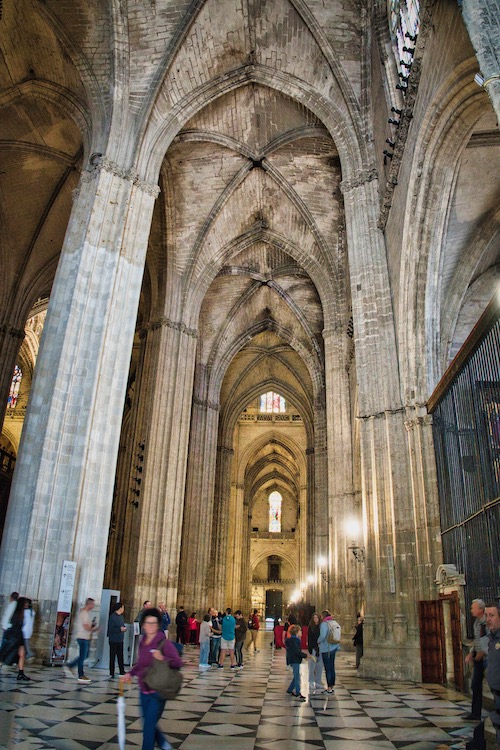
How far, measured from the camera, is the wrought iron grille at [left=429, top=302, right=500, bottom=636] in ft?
26.3

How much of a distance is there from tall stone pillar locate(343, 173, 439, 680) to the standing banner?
18.6 feet

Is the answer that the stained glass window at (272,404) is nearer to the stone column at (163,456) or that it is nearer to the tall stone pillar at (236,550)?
the tall stone pillar at (236,550)

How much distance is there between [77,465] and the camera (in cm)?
1077

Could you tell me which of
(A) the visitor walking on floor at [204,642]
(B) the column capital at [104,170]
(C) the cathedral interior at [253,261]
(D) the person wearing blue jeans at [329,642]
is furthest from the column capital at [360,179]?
(A) the visitor walking on floor at [204,642]

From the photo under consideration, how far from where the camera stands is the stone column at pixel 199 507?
21.4 metres

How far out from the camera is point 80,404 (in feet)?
36.6

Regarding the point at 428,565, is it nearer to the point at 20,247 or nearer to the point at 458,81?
the point at 458,81

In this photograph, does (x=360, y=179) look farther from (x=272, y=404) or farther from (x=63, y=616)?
(x=272, y=404)

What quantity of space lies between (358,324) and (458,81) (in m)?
5.52

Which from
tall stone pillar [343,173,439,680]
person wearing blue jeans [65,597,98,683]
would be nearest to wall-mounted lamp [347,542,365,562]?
tall stone pillar [343,173,439,680]

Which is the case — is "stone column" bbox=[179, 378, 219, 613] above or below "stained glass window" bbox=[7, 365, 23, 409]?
below

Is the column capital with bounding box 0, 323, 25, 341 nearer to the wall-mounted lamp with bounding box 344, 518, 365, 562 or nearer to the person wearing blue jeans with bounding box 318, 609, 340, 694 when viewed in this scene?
the wall-mounted lamp with bounding box 344, 518, 365, 562

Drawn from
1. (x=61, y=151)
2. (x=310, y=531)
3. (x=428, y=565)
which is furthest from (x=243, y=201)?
(x=310, y=531)

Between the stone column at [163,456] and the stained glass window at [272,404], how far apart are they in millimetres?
19369
